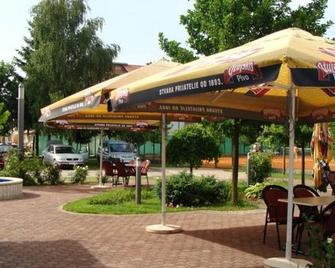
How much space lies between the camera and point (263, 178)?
829 inches

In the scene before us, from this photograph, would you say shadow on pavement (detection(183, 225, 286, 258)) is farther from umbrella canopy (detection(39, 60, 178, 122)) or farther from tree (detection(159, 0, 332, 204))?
tree (detection(159, 0, 332, 204))

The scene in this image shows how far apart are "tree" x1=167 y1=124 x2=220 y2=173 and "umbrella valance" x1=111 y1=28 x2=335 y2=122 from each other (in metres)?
7.98

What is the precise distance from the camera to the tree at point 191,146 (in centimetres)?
1939

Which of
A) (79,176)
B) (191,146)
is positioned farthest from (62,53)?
(191,146)

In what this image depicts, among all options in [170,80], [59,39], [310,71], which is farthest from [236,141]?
[59,39]

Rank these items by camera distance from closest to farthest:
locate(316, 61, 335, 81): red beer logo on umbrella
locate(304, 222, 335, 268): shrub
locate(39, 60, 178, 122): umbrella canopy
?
locate(304, 222, 335, 268): shrub → locate(316, 61, 335, 81): red beer logo on umbrella → locate(39, 60, 178, 122): umbrella canopy

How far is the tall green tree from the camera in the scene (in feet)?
131

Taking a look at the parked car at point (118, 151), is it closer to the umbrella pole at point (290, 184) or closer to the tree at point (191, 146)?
the tree at point (191, 146)

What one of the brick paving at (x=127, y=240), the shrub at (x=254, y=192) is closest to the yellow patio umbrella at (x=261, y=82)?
the brick paving at (x=127, y=240)

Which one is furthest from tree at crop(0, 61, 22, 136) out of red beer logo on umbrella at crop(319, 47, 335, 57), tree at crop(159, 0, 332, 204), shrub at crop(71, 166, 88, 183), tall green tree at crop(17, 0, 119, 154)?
red beer logo on umbrella at crop(319, 47, 335, 57)

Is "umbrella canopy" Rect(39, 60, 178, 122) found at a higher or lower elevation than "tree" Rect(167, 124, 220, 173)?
higher

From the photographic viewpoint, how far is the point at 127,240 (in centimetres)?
973

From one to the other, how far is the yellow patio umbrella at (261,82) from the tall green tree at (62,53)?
29973 mm

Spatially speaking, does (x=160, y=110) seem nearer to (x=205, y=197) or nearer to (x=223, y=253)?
(x=223, y=253)
